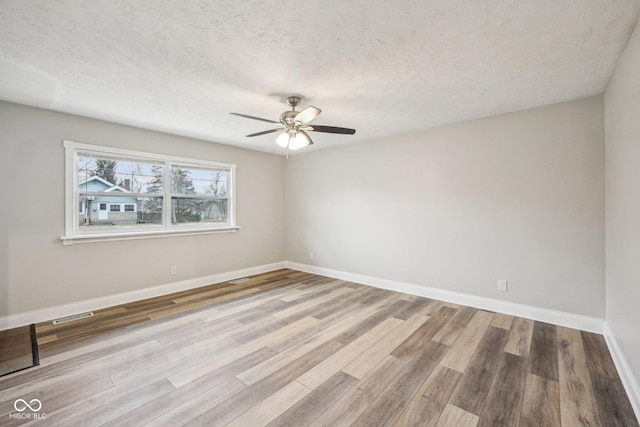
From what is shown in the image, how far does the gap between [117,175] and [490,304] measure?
5.29 metres

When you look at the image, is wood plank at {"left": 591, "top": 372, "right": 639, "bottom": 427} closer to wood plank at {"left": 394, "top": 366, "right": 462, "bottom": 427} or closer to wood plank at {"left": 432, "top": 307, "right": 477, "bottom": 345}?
wood plank at {"left": 394, "top": 366, "right": 462, "bottom": 427}

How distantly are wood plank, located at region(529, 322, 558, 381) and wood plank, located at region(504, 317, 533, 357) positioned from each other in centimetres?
4

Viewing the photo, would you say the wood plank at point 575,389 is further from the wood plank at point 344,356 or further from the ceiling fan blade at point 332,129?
the ceiling fan blade at point 332,129

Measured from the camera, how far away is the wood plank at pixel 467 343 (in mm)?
2318

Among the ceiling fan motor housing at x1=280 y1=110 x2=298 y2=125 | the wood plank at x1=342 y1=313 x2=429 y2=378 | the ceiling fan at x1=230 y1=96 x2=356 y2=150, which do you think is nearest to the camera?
the wood plank at x1=342 y1=313 x2=429 y2=378

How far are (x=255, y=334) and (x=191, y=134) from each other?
3156 millimetres

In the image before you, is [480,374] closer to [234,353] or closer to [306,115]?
[234,353]

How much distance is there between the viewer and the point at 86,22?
175cm

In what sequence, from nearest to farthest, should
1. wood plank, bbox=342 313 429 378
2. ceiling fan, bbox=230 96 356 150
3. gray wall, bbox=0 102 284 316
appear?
wood plank, bbox=342 313 429 378 → ceiling fan, bbox=230 96 356 150 → gray wall, bbox=0 102 284 316

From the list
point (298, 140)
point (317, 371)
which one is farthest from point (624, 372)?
point (298, 140)

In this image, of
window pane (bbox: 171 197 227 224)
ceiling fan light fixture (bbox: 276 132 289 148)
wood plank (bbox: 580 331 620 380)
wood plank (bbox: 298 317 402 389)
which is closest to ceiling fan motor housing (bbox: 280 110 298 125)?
ceiling fan light fixture (bbox: 276 132 289 148)

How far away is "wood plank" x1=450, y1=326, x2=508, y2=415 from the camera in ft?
6.07

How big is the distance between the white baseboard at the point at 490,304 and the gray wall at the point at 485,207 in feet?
0.23

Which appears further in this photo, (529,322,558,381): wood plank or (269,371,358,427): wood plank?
(529,322,558,381): wood plank
